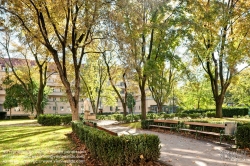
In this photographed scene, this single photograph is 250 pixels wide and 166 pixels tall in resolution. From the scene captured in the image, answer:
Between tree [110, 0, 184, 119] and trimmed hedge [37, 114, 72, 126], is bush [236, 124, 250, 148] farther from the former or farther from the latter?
trimmed hedge [37, 114, 72, 126]

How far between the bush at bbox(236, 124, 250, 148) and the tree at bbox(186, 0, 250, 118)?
923 centimetres

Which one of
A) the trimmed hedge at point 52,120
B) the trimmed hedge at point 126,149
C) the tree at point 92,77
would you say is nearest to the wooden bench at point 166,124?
the trimmed hedge at point 126,149

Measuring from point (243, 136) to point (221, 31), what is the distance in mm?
18476

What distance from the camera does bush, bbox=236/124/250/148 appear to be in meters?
8.48

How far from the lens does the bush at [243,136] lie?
8.48m

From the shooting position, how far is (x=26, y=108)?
168 feet

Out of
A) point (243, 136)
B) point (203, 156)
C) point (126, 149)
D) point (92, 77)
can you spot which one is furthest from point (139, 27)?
point (92, 77)

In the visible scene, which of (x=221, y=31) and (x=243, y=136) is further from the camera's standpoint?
(x=221, y=31)

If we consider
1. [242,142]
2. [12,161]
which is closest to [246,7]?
[242,142]

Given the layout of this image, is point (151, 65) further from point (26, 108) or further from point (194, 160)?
point (26, 108)

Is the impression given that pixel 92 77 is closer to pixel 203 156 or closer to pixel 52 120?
pixel 52 120

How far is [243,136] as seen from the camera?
28.3 ft

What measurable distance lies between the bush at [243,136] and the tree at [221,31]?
9.23 metres

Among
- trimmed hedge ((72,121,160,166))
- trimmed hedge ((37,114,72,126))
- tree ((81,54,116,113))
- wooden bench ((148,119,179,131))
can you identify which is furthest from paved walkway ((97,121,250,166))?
tree ((81,54,116,113))
